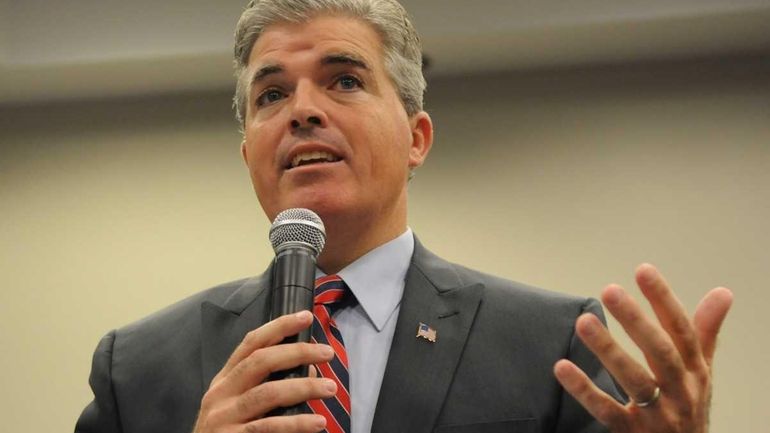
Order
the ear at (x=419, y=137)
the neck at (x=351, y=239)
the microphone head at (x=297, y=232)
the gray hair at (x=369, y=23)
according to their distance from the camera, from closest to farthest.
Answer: the microphone head at (x=297, y=232)
the neck at (x=351, y=239)
the gray hair at (x=369, y=23)
the ear at (x=419, y=137)

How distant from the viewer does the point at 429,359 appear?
68.7 inches

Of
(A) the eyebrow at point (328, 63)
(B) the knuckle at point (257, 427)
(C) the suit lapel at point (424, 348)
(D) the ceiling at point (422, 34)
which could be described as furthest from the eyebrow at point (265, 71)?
(D) the ceiling at point (422, 34)

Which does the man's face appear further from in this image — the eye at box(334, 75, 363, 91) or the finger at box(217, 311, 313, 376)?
the finger at box(217, 311, 313, 376)

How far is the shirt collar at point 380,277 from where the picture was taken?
1843 millimetres

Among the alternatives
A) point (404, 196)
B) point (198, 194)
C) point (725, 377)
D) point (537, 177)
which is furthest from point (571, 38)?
point (404, 196)

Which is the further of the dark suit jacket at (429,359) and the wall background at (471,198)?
the wall background at (471,198)

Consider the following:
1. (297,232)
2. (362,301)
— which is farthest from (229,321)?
(297,232)

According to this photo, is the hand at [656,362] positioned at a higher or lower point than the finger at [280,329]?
lower

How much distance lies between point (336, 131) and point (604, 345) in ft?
2.62

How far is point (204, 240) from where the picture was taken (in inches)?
175

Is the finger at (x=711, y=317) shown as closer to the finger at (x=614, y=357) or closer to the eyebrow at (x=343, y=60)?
the finger at (x=614, y=357)

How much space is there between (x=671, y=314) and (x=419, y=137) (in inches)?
40.0

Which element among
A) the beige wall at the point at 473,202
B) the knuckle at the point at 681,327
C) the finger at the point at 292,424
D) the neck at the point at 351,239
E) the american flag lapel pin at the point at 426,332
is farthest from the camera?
the beige wall at the point at 473,202

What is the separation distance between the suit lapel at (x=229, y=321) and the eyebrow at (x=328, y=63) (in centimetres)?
41
